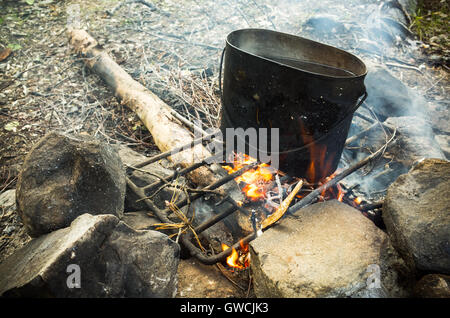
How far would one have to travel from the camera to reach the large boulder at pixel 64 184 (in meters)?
1.63

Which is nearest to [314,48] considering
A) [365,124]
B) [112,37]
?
[365,124]

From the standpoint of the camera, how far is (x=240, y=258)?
1.96 m

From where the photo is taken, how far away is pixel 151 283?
4.78ft

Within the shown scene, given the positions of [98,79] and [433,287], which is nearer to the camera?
[433,287]

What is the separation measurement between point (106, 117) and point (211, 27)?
309cm

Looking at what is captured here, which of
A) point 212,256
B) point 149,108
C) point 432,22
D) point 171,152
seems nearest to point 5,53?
point 149,108

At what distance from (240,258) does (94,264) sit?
98 centimetres

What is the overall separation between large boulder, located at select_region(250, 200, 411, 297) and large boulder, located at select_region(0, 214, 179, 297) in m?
0.56

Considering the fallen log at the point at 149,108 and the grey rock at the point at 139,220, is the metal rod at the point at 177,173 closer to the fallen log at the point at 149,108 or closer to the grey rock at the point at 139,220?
the fallen log at the point at 149,108

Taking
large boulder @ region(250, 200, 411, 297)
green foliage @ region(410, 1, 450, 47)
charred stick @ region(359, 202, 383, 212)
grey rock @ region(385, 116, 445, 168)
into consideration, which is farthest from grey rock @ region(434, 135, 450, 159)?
green foliage @ region(410, 1, 450, 47)

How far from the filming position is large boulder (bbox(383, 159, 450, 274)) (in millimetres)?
1475

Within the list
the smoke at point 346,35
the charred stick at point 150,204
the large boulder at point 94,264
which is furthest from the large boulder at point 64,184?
the smoke at point 346,35

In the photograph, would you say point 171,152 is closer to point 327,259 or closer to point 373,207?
point 327,259

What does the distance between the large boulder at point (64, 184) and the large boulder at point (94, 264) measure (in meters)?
0.14
